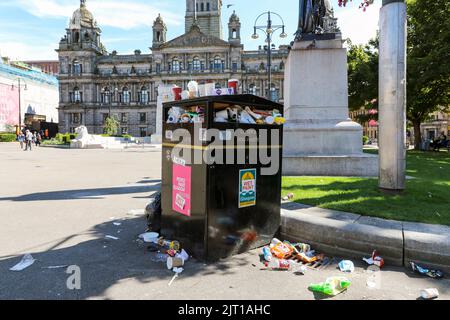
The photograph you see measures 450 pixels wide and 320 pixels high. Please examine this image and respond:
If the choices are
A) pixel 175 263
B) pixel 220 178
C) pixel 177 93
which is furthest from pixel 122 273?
pixel 177 93

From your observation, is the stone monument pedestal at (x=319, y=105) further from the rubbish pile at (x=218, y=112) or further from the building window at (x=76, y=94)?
the building window at (x=76, y=94)

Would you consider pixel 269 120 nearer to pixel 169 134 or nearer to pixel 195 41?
pixel 169 134

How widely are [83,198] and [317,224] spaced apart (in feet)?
17.8

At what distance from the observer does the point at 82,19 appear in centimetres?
7888

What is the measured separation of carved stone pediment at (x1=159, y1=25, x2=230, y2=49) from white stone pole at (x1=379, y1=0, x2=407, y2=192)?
7326 cm

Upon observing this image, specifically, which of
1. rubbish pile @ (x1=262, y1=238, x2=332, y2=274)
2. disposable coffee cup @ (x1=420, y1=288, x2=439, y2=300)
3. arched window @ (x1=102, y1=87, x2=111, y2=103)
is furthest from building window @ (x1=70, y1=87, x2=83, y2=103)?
disposable coffee cup @ (x1=420, y1=288, x2=439, y2=300)

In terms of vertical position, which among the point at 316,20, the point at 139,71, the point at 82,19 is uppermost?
the point at 82,19

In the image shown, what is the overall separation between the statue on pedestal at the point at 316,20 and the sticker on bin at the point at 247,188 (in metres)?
6.15

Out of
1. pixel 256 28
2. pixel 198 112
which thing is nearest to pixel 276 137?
pixel 198 112

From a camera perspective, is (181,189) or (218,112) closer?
(218,112)

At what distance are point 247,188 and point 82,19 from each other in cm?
8879

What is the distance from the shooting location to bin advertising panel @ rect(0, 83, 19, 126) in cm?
5878
